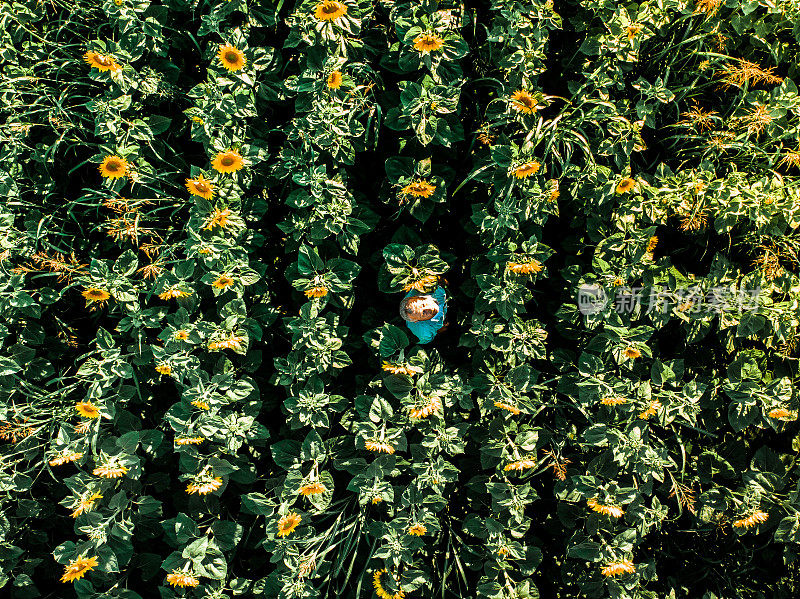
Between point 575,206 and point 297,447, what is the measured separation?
1.00 metres

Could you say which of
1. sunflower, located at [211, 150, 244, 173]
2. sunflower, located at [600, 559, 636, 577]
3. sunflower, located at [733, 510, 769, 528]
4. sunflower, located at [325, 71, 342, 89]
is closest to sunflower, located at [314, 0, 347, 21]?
sunflower, located at [325, 71, 342, 89]

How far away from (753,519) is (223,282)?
1487 mm

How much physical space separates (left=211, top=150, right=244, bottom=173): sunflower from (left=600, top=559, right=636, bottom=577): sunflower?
4.53 feet

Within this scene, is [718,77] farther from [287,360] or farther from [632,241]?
[287,360]

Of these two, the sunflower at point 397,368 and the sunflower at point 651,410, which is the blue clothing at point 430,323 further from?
the sunflower at point 651,410

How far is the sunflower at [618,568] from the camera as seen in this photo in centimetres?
152

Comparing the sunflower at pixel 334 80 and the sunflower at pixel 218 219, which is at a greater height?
the sunflower at pixel 334 80

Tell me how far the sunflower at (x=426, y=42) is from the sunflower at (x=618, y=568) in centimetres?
135

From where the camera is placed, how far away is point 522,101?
59.7 inches

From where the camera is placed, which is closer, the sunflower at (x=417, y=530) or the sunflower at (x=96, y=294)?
the sunflower at (x=417, y=530)

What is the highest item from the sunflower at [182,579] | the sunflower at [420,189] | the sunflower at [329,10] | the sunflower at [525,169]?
the sunflower at [329,10]

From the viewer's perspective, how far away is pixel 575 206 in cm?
168

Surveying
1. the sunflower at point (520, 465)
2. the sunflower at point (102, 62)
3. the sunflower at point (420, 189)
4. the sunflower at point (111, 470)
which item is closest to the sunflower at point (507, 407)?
the sunflower at point (520, 465)

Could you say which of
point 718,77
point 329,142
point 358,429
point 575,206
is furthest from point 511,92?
point 358,429
